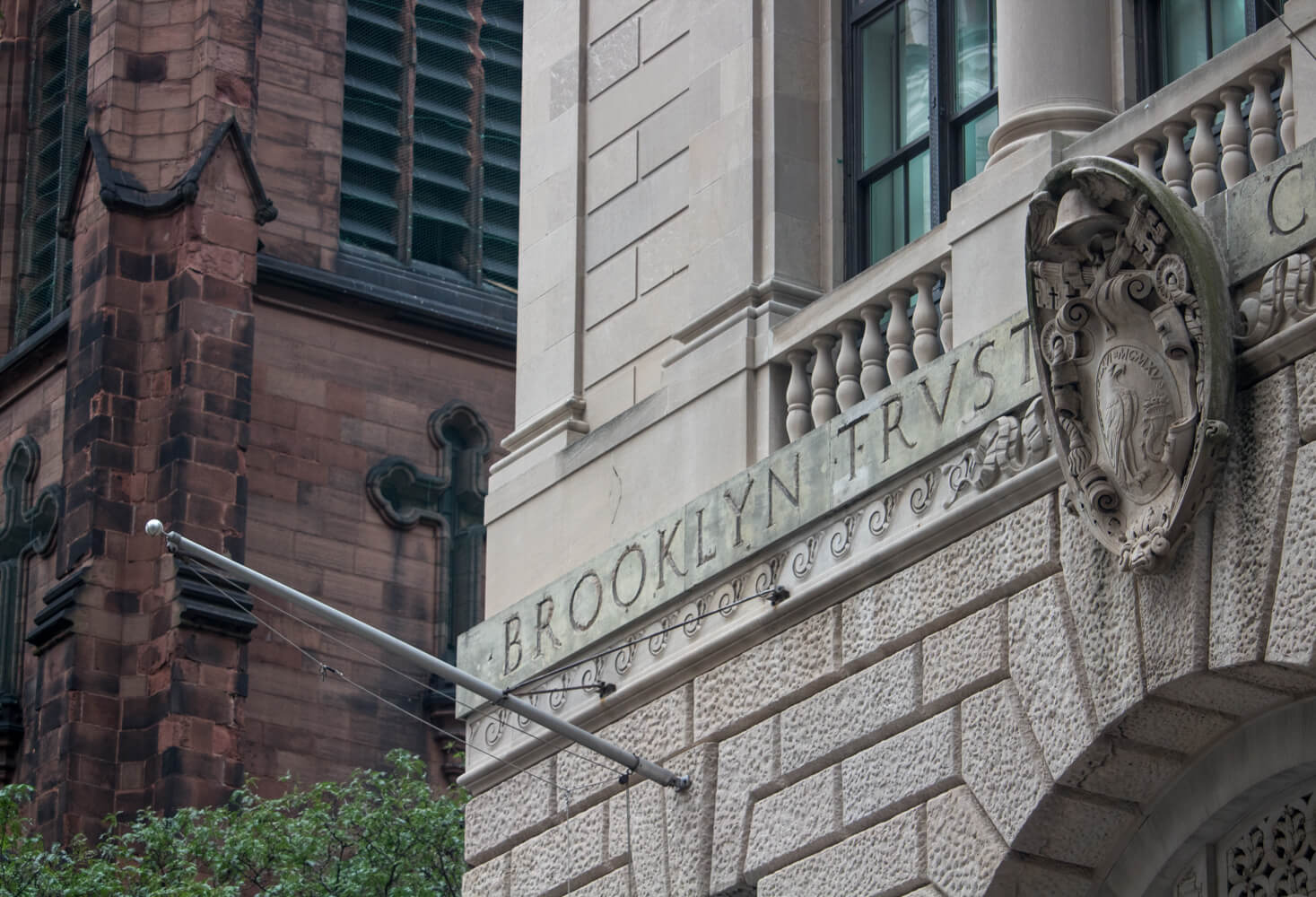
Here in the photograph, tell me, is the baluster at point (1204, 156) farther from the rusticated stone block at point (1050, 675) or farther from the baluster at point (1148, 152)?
the rusticated stone block at point (1050, 675)

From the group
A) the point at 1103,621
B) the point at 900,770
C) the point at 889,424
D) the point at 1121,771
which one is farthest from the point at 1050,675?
the point at 889,424

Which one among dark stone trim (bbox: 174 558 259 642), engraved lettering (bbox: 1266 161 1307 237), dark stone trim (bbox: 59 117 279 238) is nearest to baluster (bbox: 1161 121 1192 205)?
engraved lettering (bbox: 1266 161 1307 237)

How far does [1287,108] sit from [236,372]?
96.0 feet

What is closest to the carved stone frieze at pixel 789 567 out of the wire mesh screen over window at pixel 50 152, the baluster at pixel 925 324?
the baluster at pixel 925 324

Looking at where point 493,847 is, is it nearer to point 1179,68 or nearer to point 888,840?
point 888,840

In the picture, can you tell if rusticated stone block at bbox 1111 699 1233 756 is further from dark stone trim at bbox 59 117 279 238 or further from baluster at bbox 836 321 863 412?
dark stone trim at bbox 59 117 279 238

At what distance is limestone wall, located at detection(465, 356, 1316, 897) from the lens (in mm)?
11625

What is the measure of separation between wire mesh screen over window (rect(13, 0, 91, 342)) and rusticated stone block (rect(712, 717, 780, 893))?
31636mm

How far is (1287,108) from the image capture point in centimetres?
1220

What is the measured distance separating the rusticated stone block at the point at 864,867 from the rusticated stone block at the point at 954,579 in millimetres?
819

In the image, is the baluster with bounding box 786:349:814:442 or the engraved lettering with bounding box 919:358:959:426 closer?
the engraved lettering with bounding box 919:358:959:426

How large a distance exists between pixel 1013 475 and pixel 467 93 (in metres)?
34.7

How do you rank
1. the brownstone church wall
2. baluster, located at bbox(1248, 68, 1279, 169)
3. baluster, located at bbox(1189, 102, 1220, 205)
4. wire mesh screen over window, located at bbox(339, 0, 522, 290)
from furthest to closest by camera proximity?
wire mesh screen over window, located at bbox(339, 0, 522, 290)
the brownstone church wall
baluster, located at bbox(1189, 102, 1220, 205)
baluster, located at bbox(1248, 68, 1279, 169)

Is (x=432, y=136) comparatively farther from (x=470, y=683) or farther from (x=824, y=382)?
(x=824, y=382)
